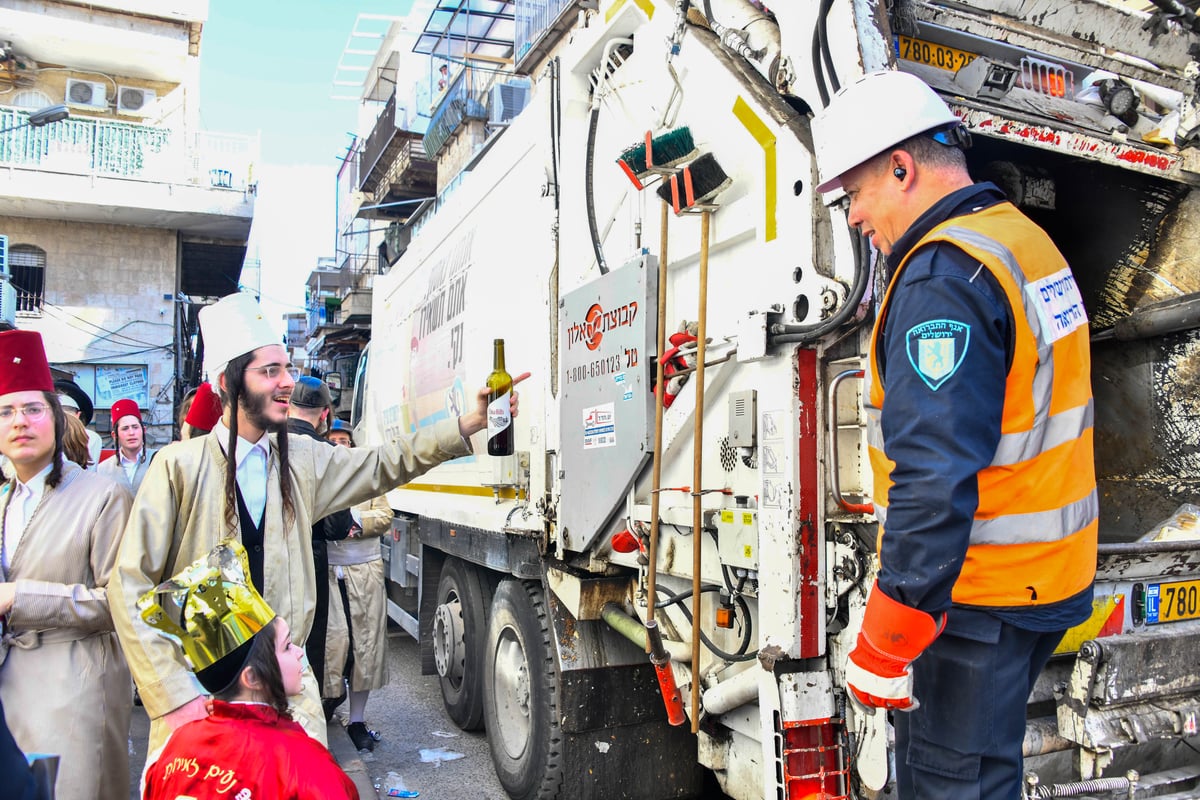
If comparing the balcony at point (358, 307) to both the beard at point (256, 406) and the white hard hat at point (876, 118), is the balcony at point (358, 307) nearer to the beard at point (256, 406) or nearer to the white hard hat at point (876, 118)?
the beard at point (256, 406)

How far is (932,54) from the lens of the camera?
2771mm

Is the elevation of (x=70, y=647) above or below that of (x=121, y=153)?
below

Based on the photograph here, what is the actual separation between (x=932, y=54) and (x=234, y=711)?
2645mm

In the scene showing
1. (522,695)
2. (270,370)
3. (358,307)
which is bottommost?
(522,695)

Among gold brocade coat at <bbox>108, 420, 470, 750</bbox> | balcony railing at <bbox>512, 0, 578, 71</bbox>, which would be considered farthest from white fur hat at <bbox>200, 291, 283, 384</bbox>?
balcony railing at <bbox>512, 0, 578, 71</bbox>

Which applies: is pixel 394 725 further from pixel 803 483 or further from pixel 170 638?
pixel 803 483

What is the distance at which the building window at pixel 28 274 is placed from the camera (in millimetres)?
17902

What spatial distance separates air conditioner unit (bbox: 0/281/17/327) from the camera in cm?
1341

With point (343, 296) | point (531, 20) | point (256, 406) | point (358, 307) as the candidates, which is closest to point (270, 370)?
point (256, 406)

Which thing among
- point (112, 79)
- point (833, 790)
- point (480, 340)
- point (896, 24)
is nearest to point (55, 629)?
point (833, 790)

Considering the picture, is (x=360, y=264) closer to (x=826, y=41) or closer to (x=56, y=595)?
(x=56, y=595)

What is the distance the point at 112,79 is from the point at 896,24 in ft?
78.9

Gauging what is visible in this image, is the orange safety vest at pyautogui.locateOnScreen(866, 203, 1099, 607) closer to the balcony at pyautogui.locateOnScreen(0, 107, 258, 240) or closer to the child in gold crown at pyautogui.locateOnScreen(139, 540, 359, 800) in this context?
the child in gold crown at pyautogui.locateOnScreen(139, 540, 359, 800)

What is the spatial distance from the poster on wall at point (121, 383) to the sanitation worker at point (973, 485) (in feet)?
63.5
